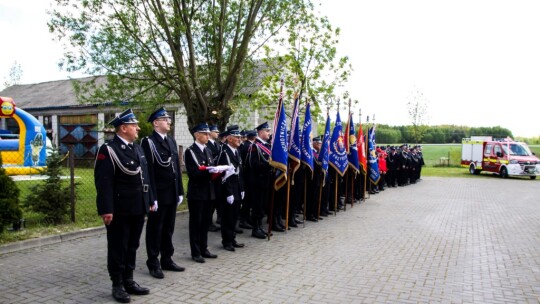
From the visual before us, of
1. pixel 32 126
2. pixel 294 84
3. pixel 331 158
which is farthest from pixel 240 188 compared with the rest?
pixel 32 126

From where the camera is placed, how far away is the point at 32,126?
61.2 feet

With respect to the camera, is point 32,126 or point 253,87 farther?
point 32,126

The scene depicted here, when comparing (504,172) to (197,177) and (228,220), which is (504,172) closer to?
(228,220)

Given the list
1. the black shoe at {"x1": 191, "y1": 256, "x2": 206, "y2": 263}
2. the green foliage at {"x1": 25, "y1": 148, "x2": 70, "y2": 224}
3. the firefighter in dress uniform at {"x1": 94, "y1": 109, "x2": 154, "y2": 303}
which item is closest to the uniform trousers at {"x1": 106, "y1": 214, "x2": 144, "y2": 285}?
the firefighter in dress uniform at {"x1": 94, "y1": 109, "x2": 154, "y2": 303}

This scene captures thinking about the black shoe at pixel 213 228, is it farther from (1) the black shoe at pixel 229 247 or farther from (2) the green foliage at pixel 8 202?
(2) the green foliage at pixel 8 202

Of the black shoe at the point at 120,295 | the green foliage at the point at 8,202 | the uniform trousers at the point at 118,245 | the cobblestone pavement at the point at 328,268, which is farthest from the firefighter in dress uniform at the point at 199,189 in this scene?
the green foliage at the point at 8,202

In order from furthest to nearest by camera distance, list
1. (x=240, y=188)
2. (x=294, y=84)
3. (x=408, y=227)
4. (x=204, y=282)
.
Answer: (x=294, y=84) < (x=408, y=227) < (x=240, y=188) < (x=204, y=282)

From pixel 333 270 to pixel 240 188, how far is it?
213 centimetres

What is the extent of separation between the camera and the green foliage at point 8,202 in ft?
22.5

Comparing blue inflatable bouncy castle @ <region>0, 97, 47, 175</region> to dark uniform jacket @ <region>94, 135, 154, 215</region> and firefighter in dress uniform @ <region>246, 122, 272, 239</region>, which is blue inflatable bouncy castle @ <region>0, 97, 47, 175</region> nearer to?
firefighter in dress uniform @ <region>246, 122, 272, 239</region>

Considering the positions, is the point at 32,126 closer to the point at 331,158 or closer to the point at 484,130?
the point at 331,158

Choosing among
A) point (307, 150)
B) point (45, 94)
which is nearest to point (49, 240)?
point (307, 150)

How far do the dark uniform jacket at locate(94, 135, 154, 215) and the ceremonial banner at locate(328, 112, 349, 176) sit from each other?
6.86 m

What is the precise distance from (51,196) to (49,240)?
115cm
